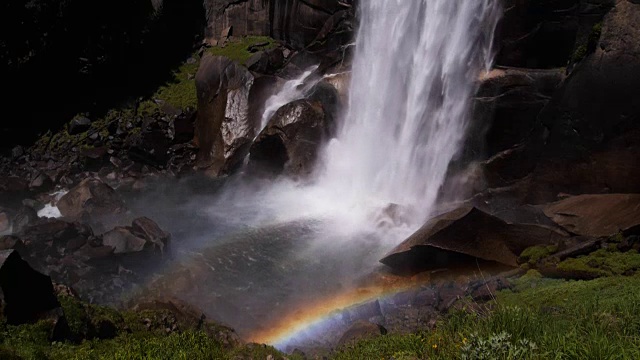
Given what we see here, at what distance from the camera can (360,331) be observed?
12281 mm

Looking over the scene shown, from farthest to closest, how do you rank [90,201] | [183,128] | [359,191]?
[183,128], [359,191], [90,201]

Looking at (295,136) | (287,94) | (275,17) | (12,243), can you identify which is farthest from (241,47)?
(12,243)

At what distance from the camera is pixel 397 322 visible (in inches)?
531

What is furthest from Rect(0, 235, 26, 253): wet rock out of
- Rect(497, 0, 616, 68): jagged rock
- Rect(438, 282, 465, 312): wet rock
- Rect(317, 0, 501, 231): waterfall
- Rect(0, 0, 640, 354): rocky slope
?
Rect(497, 0, 616, 68): jagged rock

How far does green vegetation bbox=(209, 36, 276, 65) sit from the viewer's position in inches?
1219

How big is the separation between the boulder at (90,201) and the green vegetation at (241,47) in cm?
1149

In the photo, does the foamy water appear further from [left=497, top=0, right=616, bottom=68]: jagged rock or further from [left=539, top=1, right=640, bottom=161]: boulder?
[left=539, top=1, right=640, bottom=161]: boulder

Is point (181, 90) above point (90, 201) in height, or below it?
above

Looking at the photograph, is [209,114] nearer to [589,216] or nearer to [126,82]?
[126,82]

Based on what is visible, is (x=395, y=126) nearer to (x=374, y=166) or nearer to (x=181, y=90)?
(x=374, y=166)

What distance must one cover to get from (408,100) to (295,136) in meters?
5.88

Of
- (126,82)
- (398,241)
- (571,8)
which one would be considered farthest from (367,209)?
(126,82)

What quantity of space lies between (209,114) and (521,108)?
17.7m

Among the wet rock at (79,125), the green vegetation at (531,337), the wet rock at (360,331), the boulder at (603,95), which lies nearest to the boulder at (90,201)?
the wet rock at (79,125)
